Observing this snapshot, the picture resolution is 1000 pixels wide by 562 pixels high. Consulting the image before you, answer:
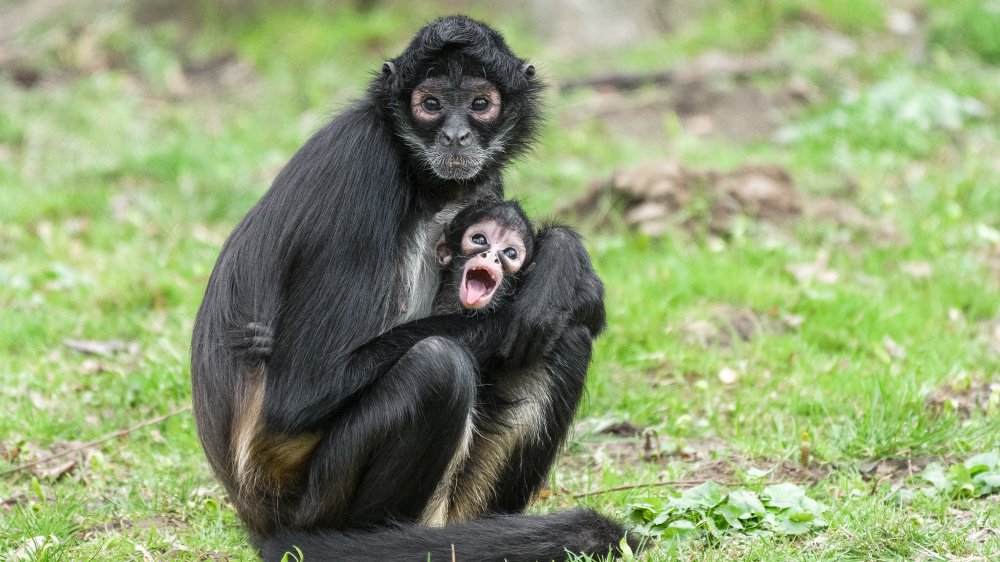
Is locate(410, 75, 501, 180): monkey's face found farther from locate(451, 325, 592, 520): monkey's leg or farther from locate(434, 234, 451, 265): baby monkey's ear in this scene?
locate(451, 325, 592, 520): monkey's leg

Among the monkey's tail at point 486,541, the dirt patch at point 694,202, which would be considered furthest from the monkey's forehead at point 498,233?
the dirt patch at point 694,202

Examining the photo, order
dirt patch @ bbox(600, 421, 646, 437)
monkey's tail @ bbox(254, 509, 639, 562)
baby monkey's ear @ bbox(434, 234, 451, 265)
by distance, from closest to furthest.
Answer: monkey's tail @ bbox(254, 509, 639, 562), baby monkey's ear @ bbox(434, 234, 451, 265), dirt patch @ bbox(600, 421, 646, 437)

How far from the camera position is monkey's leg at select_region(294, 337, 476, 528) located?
3.51 m

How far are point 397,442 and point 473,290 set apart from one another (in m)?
0.75

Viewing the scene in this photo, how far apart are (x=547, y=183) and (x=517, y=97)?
4096 millimetres

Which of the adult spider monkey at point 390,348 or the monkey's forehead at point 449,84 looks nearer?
the adult spider monkey at point 390,348

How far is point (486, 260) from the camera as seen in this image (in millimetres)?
3980

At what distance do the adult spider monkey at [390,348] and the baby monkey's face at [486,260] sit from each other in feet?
0.30

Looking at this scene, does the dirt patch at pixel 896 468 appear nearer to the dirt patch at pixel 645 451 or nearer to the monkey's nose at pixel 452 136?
the dirt patch at pixel 645 451

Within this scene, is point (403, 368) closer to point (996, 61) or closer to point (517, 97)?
point (517, 97)

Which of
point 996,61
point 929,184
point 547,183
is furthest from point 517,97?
point 996,61

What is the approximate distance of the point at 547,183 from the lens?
332 inches

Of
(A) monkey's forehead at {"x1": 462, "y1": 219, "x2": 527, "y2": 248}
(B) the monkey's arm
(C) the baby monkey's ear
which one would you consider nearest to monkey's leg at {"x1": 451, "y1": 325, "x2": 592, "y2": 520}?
(B) the monkey's arm

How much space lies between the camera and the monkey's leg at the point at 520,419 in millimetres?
4012
